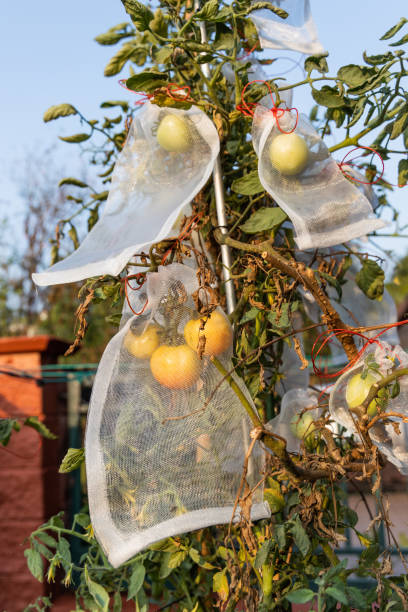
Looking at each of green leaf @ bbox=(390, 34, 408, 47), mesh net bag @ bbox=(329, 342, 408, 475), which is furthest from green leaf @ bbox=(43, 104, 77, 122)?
mesh net bag @ bbox=(329, 342, 408, 475)

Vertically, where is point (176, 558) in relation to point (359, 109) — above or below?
below

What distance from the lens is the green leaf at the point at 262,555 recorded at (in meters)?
0.72

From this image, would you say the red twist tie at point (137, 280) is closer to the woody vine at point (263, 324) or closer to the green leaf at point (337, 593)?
the woody vine at point (263, 324)

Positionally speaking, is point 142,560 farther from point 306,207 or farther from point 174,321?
point 306,207

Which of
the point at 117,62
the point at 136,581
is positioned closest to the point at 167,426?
the point at 136,581

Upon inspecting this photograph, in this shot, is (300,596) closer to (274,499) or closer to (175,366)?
(274,499)

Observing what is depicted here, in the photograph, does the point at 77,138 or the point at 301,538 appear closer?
the point at 301,538

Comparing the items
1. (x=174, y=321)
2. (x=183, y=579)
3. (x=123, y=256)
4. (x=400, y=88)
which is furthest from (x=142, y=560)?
(x=400, y=88)

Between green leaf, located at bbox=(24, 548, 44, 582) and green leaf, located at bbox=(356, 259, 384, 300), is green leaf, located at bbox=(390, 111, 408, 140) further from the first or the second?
green leaf, located at bbox=(24, 548, 44, 582)

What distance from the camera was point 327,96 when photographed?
793 millimetres

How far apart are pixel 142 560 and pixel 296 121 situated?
28.1 inches

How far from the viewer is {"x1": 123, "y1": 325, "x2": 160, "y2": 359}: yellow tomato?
0.77 meters

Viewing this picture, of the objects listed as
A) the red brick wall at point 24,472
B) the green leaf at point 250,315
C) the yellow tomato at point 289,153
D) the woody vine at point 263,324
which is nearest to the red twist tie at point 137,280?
the woody vine at point 263,324

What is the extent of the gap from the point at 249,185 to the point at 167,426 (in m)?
0.37
